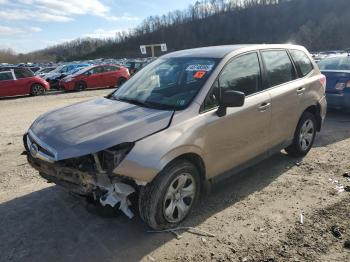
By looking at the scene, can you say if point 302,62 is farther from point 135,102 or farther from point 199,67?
point 135,102

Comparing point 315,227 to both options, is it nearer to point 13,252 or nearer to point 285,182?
point 285,182

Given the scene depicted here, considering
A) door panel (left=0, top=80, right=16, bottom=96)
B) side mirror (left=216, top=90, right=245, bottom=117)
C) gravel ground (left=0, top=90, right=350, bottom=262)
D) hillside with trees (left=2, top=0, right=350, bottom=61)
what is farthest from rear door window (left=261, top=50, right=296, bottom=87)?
Result: hillside with trees (left=2, top=0, right=350, bottom=61)

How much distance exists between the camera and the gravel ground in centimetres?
360

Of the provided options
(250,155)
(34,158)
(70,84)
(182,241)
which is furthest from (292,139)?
(70,84)

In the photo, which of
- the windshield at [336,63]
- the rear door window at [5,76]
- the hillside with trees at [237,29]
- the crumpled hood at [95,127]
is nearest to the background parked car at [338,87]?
the windshield at [336,63]

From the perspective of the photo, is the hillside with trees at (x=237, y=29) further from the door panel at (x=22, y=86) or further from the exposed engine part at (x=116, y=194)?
the exposed engine part at (x=116, y=194)

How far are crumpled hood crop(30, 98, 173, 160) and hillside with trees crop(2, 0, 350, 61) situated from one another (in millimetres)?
83767

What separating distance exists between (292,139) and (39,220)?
3757mm

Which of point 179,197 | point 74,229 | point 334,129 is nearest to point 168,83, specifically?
point 179,197

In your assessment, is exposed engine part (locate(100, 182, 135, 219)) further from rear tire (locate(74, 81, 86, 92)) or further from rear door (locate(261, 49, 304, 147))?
rear tire (locate(74, 81, 86, 92))

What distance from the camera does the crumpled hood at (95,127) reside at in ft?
11.4

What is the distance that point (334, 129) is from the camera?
8.09 metres

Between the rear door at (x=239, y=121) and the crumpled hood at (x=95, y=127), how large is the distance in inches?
23.4

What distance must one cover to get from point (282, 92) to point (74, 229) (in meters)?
3.25
